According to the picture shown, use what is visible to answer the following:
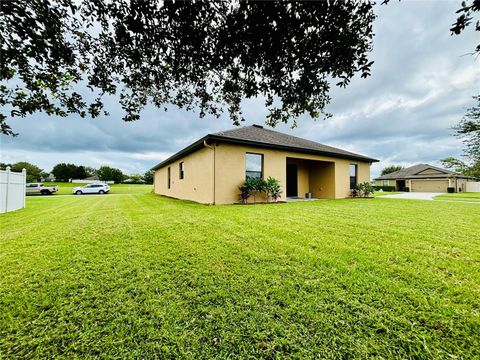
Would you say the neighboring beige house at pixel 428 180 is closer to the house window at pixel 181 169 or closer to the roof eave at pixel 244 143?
the roof eave at pixel 244 143

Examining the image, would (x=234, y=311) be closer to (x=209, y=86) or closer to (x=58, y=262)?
(x=58, y=262)

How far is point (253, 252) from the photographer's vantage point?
337 cm

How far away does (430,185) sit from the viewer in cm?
2975

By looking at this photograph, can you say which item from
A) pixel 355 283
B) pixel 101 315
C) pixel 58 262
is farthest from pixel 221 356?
pixel 58 262

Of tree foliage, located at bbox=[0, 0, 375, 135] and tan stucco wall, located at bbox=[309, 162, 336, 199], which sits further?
tan stucco wall, located at bbox=[309, 162, 336, 199]

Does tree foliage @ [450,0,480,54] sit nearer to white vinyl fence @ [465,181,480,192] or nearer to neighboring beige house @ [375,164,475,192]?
neighboring beige house @ [375,164,475,192]

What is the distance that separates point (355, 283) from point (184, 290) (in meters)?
2.00

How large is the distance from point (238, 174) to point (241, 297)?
7.82 metres

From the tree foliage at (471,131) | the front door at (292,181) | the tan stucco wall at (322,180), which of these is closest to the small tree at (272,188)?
the front door at (292,181)

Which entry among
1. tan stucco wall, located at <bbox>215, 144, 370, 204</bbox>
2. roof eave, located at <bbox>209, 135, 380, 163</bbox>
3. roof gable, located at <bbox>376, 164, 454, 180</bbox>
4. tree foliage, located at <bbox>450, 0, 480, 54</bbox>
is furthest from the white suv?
roof gable, located at <bbox>376, 164, 454, 180</bbox>

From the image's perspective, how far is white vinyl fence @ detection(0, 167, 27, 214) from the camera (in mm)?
7685

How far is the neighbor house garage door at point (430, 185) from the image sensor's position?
92.9ft

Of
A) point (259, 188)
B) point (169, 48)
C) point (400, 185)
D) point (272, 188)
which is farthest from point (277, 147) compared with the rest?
point (400, 185)

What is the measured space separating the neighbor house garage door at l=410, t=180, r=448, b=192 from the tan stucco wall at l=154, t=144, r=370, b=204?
2311cm
